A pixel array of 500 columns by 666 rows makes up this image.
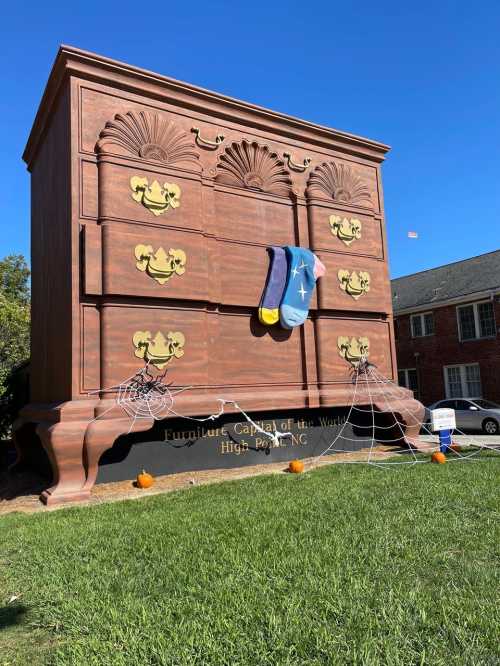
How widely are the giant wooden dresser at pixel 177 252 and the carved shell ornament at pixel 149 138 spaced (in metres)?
0.03

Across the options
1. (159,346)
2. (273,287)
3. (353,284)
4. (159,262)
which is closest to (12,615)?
(159,346)

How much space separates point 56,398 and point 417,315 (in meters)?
24.3

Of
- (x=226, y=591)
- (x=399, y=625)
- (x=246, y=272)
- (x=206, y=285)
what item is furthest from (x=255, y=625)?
(x=246, y=272)

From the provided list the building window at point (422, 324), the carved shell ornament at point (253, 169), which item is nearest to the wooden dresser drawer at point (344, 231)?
the carved shell ornament at point (253, 169)

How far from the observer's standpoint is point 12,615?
133 inches

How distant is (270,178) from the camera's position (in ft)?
33.4

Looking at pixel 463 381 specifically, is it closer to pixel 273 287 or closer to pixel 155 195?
pixel 273 287

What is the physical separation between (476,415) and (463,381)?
644 centimetres

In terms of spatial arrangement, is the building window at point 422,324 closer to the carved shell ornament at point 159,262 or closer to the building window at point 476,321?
the building window at point 476,321

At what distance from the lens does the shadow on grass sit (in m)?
3.27

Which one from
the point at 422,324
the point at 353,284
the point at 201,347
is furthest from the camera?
the point at 422,324

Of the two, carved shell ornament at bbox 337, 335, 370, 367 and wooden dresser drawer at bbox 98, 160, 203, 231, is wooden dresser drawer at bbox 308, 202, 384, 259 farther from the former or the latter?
wooden dresser drawer at bbox 98, 160, 203, 231

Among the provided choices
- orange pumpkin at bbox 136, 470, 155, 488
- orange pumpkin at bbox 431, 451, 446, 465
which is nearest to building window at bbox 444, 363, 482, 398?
orange pumpkin at bbox 431, 451, 446, 465

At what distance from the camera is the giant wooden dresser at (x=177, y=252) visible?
7762 millimetres
